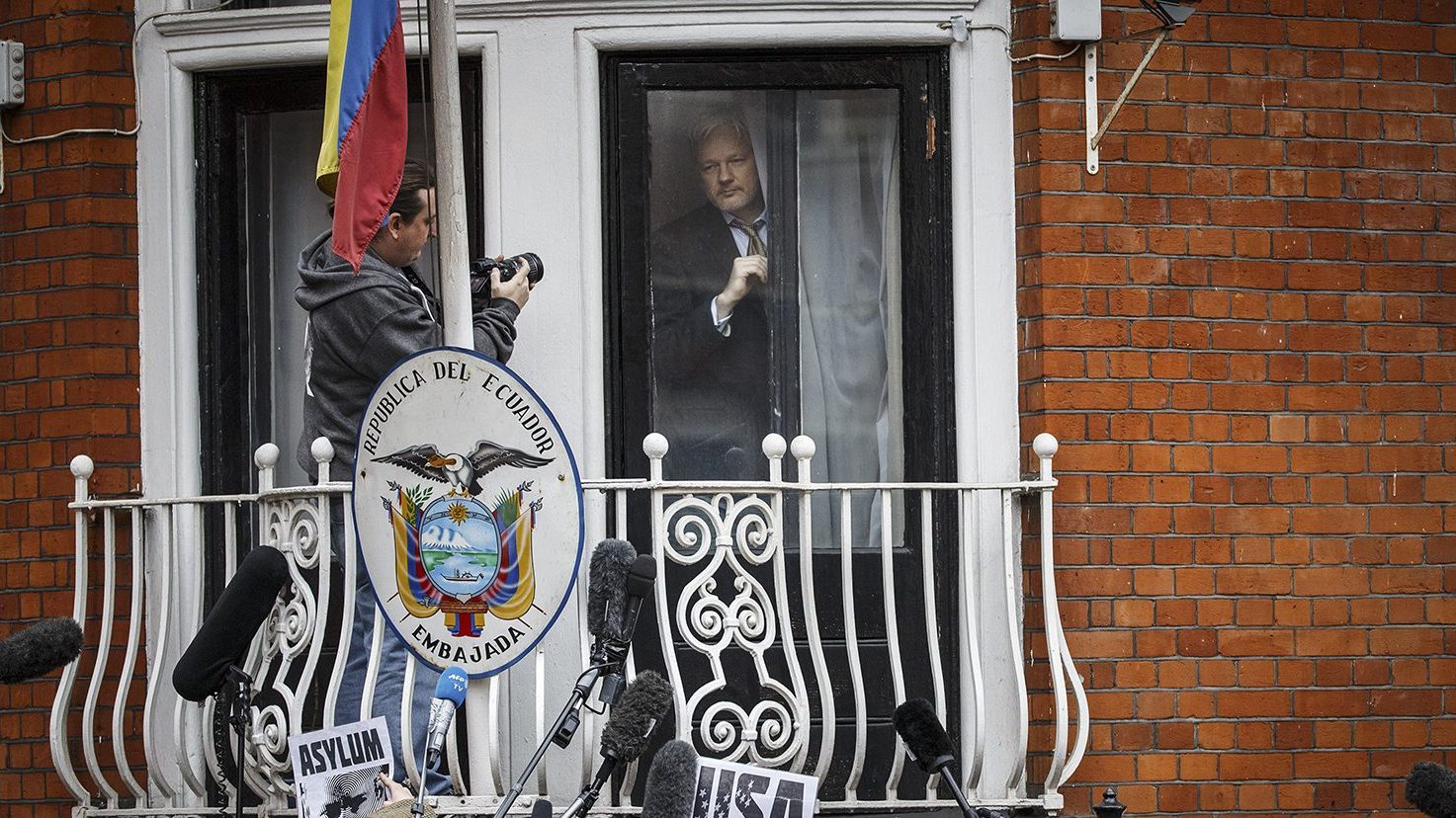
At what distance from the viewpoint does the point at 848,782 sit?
535cm

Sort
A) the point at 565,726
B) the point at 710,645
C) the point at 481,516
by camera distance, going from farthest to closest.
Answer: the point at 710,645
the point at 481,516
the point at 565,726

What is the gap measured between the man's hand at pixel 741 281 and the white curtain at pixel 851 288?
14 centimetres

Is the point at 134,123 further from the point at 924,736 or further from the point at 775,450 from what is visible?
the point at 924,736

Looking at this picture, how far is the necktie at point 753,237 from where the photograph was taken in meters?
6.05

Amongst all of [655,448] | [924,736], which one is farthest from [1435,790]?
[655,448]

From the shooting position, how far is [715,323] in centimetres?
602

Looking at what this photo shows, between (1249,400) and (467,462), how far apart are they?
244cm

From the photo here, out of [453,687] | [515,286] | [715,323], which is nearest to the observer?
[453,687]

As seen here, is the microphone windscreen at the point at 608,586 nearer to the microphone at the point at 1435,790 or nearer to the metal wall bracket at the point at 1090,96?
the microphone at the point at 1435,790

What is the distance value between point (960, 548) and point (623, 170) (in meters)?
1.61

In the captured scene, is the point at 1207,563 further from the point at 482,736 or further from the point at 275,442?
the point at 275,442

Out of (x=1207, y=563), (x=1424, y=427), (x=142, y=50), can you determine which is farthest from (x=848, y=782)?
(x=142, y=50)

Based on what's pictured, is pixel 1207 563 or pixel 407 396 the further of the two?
pixel 1207 563

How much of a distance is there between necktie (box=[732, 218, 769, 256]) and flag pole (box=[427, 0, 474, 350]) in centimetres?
131
